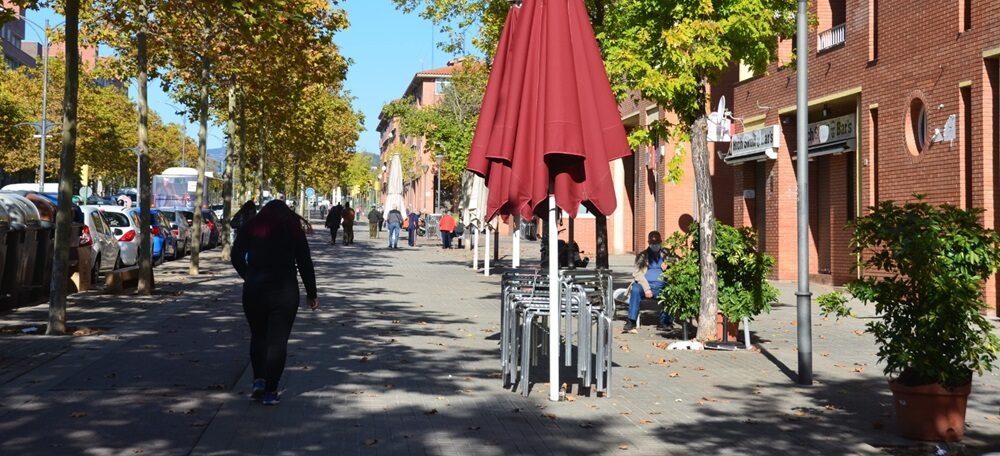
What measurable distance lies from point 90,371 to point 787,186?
17.9m

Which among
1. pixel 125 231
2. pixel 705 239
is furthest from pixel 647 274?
pixel 125 231

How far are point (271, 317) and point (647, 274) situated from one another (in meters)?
7.25

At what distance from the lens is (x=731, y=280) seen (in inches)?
523

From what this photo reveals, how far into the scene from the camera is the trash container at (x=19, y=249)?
17.3 metres

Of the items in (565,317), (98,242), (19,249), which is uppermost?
(98,242)

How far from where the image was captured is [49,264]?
19.1 metres

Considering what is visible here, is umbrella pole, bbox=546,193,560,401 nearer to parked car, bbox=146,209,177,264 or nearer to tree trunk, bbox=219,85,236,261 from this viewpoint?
parked car, bbox=146,209,177,264

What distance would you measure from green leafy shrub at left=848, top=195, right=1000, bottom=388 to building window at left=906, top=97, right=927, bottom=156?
12393mm

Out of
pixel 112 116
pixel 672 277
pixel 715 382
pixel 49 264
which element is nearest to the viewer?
pixel 715 382

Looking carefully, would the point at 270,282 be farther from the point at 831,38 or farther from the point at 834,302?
the point at 831,38

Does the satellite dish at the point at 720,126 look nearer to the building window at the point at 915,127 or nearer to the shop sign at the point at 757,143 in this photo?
the shop sign at the point at 757,143

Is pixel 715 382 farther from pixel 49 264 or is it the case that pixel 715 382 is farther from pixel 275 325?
pixel 49 264

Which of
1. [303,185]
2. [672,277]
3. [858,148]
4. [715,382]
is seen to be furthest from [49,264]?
[303,185]

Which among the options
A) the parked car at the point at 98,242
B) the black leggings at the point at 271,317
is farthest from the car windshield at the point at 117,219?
the black leggings at the point at 271,317
